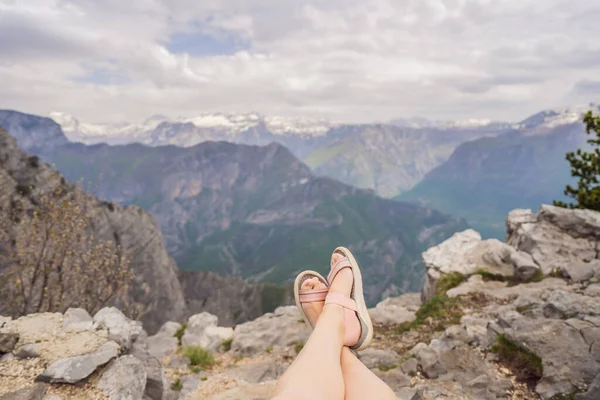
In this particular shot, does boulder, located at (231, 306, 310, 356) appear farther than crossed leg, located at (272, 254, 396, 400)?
Yes

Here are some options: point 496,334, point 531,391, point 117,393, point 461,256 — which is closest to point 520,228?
point 461,256

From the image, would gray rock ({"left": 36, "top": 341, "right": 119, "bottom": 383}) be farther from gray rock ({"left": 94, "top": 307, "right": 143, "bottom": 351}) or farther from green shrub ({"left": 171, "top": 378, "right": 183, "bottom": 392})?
green shrub ({"left": 171, "top": 378, "right": 183, "bottom": 392})

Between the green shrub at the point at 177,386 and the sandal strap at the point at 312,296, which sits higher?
the sandal strap at the point at 312,296

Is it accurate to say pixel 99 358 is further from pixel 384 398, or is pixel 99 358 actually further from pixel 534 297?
pixel 534 297

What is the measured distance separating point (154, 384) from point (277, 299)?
198 meters

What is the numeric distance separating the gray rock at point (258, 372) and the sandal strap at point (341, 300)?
5455 mm

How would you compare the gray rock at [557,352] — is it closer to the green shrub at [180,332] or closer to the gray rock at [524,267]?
the gray rock at [524,267]

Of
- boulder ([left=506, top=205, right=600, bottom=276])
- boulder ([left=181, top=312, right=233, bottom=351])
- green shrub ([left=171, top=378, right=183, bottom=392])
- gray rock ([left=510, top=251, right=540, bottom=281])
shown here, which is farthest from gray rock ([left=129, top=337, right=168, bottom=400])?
boulder ([left=506, top=205, right=600, bottom=276])

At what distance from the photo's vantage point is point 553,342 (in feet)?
26.4

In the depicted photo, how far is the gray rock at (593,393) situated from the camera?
628 centimetres

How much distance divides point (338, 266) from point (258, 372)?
20.8 ft

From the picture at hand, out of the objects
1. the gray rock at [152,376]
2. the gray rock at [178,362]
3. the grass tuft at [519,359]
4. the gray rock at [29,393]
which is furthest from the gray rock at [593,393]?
the gray rock at [178,362]

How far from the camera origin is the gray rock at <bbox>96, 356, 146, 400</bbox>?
260 inches

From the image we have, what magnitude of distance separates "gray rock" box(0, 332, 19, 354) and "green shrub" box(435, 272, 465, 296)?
1721cm
